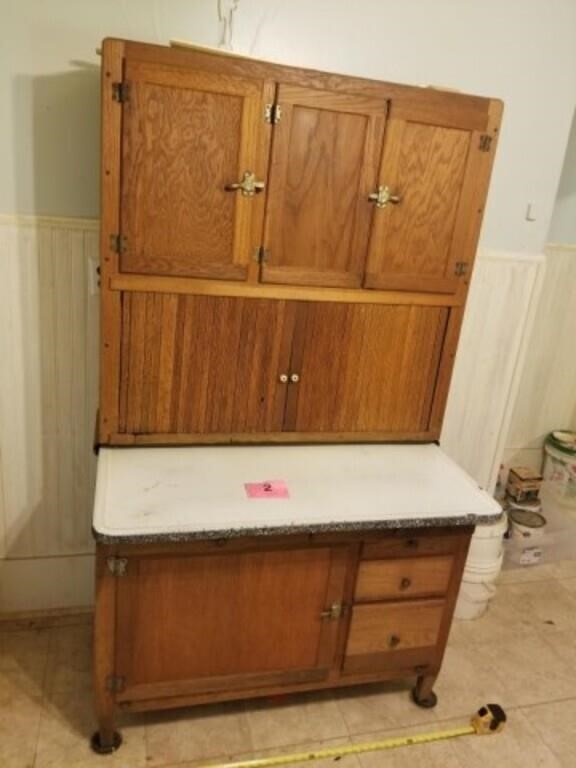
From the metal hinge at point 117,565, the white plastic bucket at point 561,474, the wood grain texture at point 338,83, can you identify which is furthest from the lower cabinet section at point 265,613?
the white plastic bucket at point 561,474

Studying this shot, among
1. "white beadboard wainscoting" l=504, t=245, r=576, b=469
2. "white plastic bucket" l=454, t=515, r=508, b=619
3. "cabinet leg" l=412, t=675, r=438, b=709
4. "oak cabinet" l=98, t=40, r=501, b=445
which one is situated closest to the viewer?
"oak cabinet" l=98, t=40, r=501, b=445

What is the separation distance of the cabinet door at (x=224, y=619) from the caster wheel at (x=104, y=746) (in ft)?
0.62

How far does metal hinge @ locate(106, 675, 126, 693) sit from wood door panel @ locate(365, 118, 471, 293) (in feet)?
4.06

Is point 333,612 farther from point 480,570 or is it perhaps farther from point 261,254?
point 261,254

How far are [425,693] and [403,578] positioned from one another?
1.58 ft

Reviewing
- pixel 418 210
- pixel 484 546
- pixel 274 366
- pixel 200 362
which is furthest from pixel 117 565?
pixel 484 546

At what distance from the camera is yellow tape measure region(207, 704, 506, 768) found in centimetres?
166

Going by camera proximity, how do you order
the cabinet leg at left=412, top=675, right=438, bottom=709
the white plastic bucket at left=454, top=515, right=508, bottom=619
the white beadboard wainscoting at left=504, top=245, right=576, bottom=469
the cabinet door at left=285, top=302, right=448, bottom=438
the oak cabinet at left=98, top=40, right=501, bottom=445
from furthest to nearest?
the white beadboard wainscoting at left=504, top=245, right=576, bottom=469
the white plastic bucket at left=454, top=515, right=508, bottom=619
the cabinet leg at left=412, top=675, right=438, bottom=709
the cabinet door at left=285, top=302, right=448, bottom=438
the oak cabinet at left=98, top=40, right=501, bottom=445

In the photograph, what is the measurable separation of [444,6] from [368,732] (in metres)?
2.18

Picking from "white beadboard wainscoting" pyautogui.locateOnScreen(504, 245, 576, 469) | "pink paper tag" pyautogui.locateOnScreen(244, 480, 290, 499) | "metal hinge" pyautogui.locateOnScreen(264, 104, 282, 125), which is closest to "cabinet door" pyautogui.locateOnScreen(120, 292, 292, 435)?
"pink paper tag" pyautogui.locateOnScreen(244, 480, 290, 499)

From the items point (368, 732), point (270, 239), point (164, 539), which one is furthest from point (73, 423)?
point (368, 732)

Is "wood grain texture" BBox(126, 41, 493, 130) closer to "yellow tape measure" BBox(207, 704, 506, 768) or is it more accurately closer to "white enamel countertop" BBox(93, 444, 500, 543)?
→ "white enamel countertop" BBox(93, 444, 500, 543)

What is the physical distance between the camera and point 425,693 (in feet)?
6.23

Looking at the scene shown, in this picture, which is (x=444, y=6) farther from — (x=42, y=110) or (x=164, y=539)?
(x=164, y=539)
